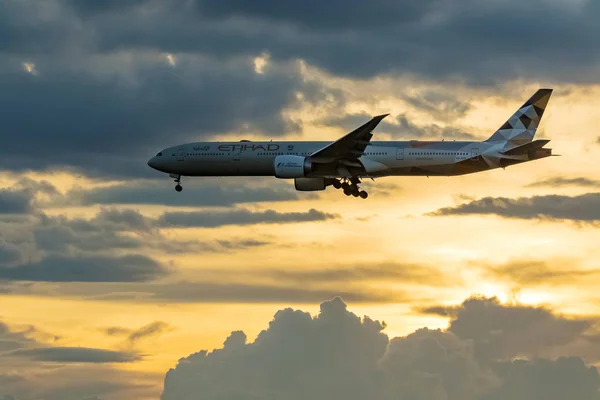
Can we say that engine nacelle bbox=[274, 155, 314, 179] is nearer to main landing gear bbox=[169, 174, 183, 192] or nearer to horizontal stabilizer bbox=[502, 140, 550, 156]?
main landing gear bbox=[169, 174, 183, 192]

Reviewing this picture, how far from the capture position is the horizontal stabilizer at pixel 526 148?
88.4 metres

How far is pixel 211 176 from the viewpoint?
9994 centimetres

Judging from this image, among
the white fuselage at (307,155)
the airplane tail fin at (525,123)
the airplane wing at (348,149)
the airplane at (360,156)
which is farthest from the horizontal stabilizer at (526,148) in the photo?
the airplane wing at (348,149)

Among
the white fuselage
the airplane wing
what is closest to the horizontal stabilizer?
the white fuselage

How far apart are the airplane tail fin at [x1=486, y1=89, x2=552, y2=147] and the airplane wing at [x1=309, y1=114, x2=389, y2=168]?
11641 mm

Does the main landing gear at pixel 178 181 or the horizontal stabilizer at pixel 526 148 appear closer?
the horizontal stabilizer at pixel 526 148

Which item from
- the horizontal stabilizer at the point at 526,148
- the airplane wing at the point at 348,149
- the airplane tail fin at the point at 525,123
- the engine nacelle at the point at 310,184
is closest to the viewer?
the horizontal stabilizer at the point at 526,148

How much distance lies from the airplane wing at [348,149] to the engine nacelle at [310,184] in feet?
13.7

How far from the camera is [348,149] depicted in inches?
3617

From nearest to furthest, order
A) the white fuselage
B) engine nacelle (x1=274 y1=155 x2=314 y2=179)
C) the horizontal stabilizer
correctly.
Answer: the horizontal stabilizer
engine nacelle (x1=274 y1=155 x2=314 y2=179)
the white fuselage

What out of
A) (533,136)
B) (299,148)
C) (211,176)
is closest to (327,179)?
(299,148)

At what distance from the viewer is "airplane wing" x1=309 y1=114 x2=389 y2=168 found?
296 ft

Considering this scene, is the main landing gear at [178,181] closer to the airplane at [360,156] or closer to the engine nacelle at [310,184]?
the airplane at [360,156]

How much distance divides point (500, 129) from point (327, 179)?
49.6ft
